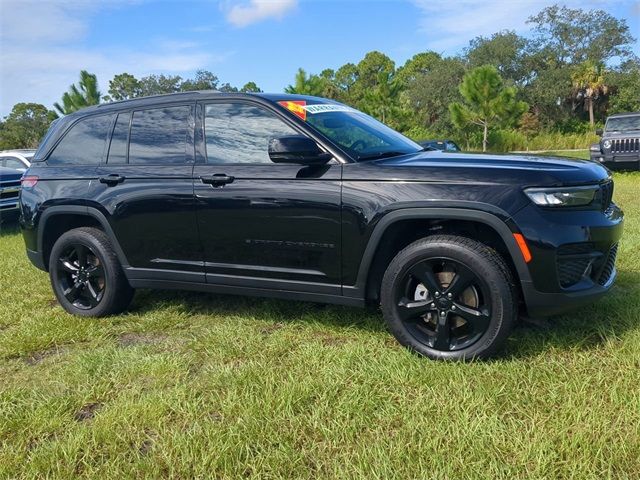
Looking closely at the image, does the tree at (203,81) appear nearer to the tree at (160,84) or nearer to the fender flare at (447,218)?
the tree at (160,84)

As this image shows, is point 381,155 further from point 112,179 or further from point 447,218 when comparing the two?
point 112,179

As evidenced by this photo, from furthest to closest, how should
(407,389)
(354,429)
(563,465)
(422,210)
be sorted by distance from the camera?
(422,210) → (407,389) → (354,429) → (563,465)

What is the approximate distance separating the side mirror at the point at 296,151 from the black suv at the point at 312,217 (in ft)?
0.04

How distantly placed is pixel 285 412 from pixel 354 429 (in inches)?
14.0

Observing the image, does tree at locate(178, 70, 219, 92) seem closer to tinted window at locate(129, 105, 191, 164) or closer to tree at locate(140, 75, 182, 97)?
tree at locate(140, 75, 182, 97)

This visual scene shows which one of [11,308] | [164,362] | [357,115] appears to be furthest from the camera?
[11,308]

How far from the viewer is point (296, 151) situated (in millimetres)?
3135

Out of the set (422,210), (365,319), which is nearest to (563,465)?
(422,210)

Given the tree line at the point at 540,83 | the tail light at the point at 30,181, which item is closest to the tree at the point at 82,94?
the tree line at the point at 540,83

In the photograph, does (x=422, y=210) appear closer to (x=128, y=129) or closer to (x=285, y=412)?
(x=285, y=412)

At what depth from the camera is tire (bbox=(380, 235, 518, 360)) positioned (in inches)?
115

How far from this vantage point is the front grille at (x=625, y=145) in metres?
13.7

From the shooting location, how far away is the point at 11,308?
4.54 m

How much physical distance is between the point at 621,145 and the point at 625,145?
0.34 feet
